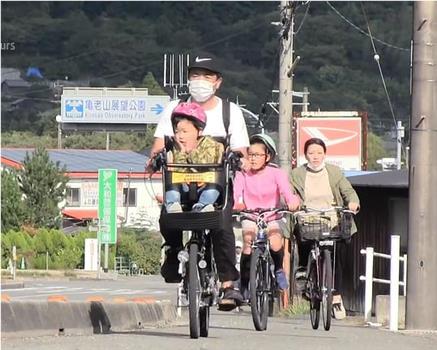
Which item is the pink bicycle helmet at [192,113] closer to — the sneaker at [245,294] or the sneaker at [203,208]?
the sneaker at [203,208]

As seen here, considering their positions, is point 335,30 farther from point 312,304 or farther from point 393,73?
point 312,304

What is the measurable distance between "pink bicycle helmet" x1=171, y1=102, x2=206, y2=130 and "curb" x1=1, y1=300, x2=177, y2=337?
1.94m

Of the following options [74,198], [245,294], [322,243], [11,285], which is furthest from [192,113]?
[74,198]

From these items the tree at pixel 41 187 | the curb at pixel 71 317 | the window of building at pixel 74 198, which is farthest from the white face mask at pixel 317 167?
the window of building at pixel 74 198

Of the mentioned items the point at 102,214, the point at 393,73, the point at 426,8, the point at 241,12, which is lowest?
the point at 102,214

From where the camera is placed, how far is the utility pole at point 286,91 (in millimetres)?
25672

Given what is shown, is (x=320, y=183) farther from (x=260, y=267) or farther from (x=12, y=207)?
(x=12, y=207)

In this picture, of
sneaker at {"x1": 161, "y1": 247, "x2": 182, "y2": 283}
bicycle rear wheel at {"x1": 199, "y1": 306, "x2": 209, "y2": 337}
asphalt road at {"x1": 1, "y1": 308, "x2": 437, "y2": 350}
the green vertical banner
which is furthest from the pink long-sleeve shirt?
the green vertical banner

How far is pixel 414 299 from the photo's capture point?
1373 cm

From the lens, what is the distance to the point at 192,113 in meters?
9.20

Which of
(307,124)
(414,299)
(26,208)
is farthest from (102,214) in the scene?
(414,299)

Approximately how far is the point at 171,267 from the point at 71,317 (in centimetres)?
122

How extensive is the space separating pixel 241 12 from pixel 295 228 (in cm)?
14587

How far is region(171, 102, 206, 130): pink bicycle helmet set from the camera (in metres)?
9.20
